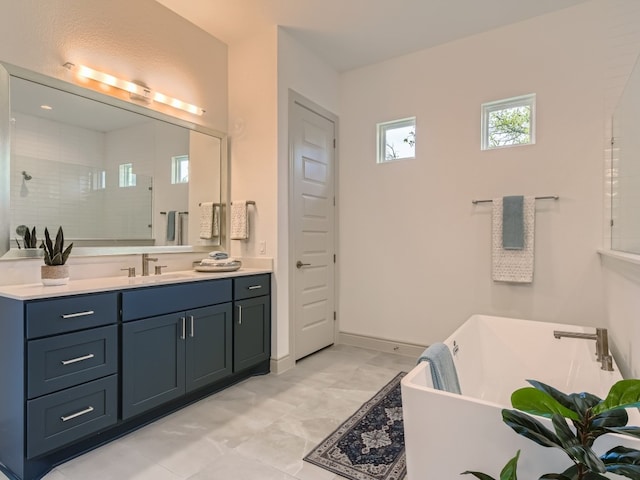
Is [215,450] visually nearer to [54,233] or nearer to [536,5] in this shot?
[54,233]

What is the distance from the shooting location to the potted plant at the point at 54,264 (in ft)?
6.62

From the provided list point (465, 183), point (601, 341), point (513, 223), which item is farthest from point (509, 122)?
point (601, 341)

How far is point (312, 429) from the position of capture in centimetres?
221

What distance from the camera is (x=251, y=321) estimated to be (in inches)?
117

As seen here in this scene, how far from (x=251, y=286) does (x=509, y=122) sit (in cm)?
261

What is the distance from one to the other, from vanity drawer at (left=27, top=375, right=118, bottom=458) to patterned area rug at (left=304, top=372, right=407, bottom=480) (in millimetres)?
1121

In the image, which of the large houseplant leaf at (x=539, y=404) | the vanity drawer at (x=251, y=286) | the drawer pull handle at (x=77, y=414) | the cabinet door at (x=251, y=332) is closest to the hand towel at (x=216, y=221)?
the vanity drawer at (x=251, y=286)

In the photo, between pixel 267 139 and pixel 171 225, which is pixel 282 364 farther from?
pixel 267 139

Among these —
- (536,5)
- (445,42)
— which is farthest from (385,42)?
(536,5)

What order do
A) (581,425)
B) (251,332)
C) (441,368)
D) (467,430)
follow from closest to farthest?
(581,425) < (467,430) < (441,368) < (251,332)

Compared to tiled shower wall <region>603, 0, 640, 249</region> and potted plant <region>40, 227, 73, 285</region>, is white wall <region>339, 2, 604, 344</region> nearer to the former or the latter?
tiled shower wall <region>603, 0, 640, 249</region>

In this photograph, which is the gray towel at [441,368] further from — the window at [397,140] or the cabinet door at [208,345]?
the window at [397,140]

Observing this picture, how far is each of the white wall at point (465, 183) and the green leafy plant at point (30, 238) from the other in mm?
2693

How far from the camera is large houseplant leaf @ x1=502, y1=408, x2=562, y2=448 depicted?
956 millimetres
